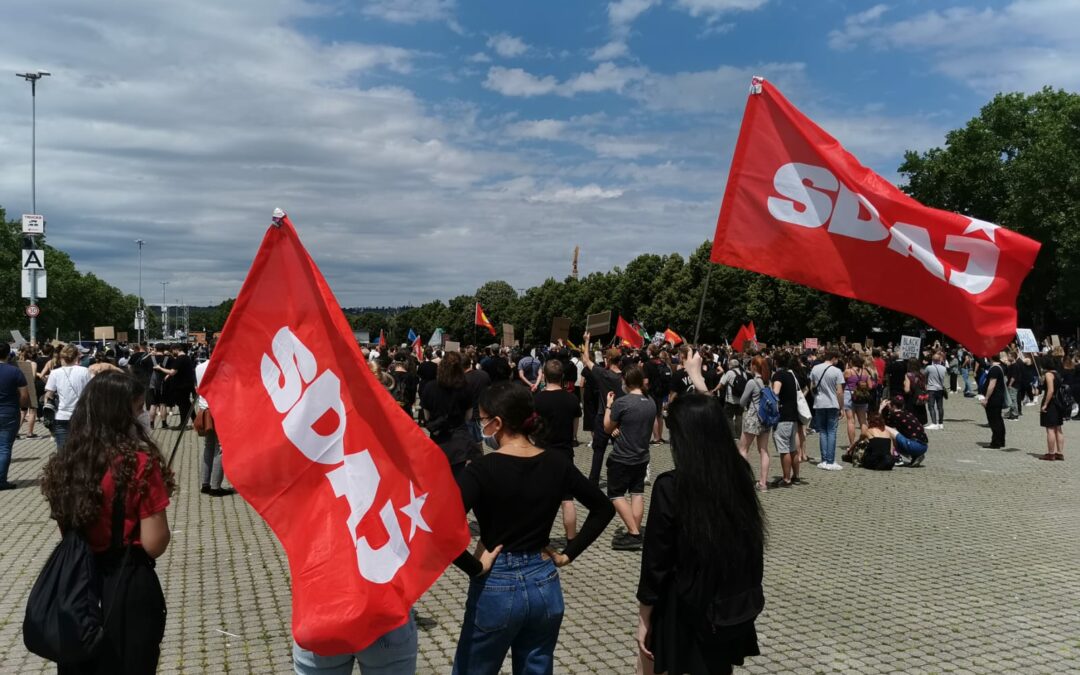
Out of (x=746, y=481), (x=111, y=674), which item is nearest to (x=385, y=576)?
(x=111, y=674)

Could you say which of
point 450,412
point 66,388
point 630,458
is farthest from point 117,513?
point 66,388

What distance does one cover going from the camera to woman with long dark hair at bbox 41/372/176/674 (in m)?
3.07

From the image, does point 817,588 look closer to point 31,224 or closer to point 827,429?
point 827,429

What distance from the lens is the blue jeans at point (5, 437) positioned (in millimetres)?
11109

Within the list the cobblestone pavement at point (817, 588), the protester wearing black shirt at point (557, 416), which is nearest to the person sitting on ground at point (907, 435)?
the cobblestone pavement at point (817, 588)

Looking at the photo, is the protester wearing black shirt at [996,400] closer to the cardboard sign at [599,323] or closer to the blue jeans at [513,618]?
the cardboard sign at [599,323]

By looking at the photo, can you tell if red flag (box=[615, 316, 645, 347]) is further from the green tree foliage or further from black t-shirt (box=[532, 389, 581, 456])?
the green tree foliage

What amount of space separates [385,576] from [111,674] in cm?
105

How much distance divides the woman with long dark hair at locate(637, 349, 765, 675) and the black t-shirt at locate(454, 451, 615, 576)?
41 cm

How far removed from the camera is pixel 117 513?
10.1 feet

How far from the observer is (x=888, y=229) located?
20.3ft

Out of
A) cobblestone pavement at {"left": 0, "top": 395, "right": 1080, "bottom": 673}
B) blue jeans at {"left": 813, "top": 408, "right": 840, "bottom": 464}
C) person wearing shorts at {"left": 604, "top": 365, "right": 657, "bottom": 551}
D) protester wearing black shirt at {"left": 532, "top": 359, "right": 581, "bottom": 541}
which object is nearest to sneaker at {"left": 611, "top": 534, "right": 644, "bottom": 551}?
person wearing shorts at {"left": 604, "top": 365, "right": 657, "bottom": 551}

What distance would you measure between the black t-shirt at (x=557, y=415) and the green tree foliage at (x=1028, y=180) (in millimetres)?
41770

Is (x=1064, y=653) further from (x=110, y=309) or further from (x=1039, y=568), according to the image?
(x=110, y=309)
